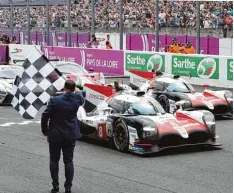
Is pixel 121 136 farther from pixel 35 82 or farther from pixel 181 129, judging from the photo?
pixel 35 82

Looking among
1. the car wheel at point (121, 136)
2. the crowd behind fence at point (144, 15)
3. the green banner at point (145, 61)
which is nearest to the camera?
the car wheel at point (121, 136)

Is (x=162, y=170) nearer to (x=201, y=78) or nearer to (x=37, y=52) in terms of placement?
(x=37, y=52)

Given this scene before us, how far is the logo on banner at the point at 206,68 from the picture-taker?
76.9ft

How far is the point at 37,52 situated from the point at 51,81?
50 cm

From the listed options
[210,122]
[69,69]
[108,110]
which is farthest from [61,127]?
[69,69]

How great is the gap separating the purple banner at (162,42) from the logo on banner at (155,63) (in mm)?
4064

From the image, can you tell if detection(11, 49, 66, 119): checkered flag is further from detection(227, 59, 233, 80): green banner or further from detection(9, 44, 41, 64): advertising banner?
detection(9, 44, 41, 64): advertising banner

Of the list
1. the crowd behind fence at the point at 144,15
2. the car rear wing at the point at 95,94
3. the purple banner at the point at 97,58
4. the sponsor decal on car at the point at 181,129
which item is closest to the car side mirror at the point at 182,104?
the car rear wing at the point at 95,94

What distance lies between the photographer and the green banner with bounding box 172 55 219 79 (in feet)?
76.8

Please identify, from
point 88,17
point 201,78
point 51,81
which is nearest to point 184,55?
point 201,78

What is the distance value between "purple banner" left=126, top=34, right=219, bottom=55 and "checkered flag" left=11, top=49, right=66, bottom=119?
19759 mm

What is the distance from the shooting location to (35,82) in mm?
9961

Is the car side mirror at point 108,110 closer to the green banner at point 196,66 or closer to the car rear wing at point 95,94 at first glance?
the car rear wing at point 95,94

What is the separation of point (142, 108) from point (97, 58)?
1828cm
